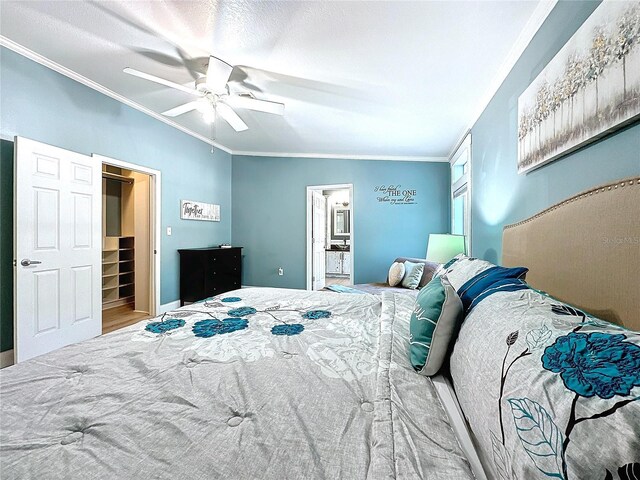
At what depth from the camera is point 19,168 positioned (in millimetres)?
2266

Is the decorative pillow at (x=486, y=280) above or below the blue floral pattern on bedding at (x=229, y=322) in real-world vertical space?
above

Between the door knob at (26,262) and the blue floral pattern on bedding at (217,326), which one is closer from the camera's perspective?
the blue floral pattern on bedding at (217,326)

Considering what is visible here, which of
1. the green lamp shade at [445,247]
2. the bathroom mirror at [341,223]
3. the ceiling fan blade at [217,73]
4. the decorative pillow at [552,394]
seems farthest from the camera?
the bathroom mirror at [341,223]

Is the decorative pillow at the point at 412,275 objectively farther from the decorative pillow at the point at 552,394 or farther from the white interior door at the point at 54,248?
the white interior door at the point at 54,248

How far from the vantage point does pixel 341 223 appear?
813 centimetres

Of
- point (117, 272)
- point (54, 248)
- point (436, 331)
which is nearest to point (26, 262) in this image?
point (54, 248)

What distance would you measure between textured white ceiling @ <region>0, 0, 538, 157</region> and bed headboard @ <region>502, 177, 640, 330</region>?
1.46 m

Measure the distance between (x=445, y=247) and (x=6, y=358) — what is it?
424 cm

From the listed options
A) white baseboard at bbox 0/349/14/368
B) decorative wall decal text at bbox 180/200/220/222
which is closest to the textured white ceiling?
decorative wall decal text at bbox 180/200/220/222

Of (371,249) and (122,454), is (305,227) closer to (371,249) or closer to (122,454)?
(371,249)

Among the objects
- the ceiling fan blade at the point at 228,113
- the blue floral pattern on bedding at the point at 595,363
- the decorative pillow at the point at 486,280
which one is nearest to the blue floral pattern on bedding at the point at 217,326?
the decorative pillow at the point at 486,280

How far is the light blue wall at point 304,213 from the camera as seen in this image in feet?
16.4

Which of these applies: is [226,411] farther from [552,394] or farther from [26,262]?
[26,262]

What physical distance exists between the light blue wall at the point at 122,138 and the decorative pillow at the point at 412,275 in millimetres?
3200
